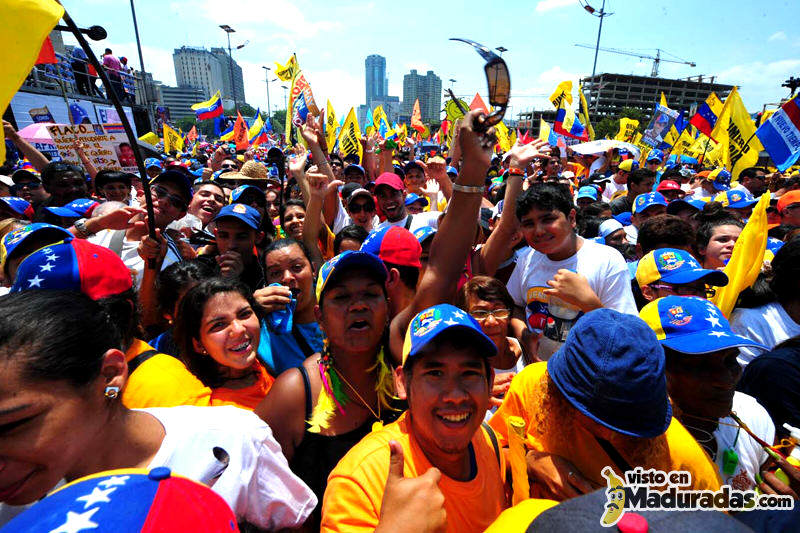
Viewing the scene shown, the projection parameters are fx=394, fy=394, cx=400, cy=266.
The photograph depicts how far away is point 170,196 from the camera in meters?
3.72

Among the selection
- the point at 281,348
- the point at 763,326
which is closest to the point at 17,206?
the point at 281,348

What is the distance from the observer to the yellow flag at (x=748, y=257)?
8.16ft

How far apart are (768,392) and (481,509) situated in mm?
1686

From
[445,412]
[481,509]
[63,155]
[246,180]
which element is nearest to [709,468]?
[481,509]

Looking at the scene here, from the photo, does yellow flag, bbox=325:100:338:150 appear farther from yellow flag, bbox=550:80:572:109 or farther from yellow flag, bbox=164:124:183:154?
yellow flag, bbox=550:80:572:109

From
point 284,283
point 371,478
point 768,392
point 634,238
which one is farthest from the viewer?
point 634,238

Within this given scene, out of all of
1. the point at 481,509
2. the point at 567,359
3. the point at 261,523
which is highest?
the point at 567,359

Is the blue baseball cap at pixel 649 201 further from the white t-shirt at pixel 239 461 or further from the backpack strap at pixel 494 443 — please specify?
the white t-shirt at pixel 239 461

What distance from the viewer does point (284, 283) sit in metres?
2.59

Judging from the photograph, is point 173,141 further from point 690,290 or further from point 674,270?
point 690,290

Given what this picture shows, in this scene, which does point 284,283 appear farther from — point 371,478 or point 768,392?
point 768,392

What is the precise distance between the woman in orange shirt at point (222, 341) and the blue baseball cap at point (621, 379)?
1.53 m

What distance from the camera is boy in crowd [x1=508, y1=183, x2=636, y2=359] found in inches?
99.1

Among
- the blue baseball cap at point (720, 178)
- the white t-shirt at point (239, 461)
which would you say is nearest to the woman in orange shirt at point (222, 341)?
the white t-shirt at point (239, 461)
